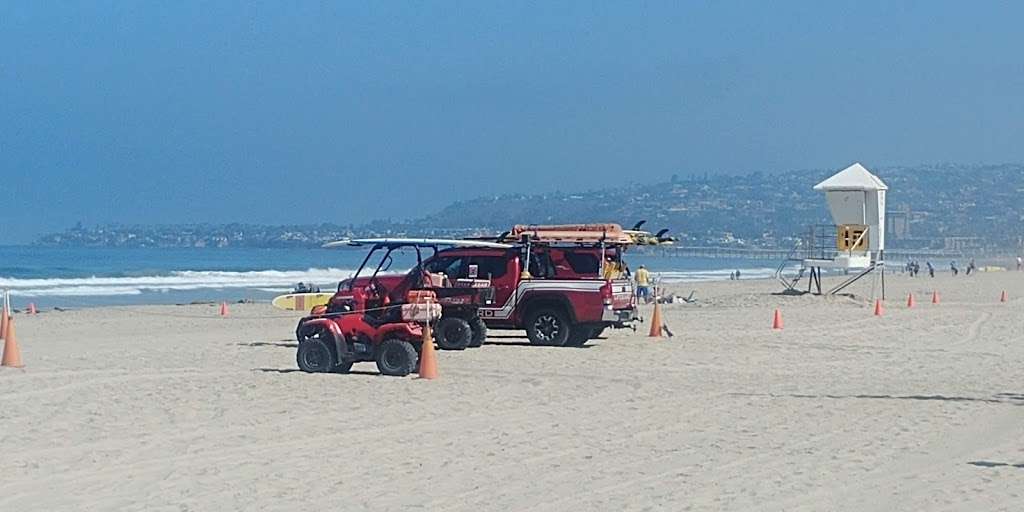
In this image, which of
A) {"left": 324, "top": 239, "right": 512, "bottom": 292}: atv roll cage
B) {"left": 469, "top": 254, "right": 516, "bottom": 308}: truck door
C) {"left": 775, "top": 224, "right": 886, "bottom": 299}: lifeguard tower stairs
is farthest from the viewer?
{"left": 775, "top": 224, "right": 886, "bottom": 299}: lifeguard tower stairs

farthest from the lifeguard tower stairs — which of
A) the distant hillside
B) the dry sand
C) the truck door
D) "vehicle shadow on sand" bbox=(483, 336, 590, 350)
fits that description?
the distant hillside

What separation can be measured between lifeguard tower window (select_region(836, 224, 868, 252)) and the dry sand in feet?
53.3

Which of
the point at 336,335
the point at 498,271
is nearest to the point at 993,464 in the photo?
the point at 336,335

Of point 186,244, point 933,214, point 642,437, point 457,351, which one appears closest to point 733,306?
point 457,351

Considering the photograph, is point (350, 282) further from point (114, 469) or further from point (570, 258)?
point (114, 469)

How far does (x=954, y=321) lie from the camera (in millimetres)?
29531

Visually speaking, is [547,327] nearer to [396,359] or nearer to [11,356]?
[396,359]

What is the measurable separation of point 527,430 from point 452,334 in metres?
8.22

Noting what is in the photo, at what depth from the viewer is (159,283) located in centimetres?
6438

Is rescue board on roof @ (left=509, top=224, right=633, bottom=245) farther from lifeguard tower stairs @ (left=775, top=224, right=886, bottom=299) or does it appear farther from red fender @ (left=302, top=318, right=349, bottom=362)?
lifeguard tower stairs @ (left=775, top=224, right=886, bottom=299)

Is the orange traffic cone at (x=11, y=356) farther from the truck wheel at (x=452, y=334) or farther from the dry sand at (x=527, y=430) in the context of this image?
the truck wheel at (x=452, y=334)

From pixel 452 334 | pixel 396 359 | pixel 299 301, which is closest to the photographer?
pixel 396 359

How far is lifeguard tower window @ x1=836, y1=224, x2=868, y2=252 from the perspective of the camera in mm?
38719

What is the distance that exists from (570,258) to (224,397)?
899 cm
